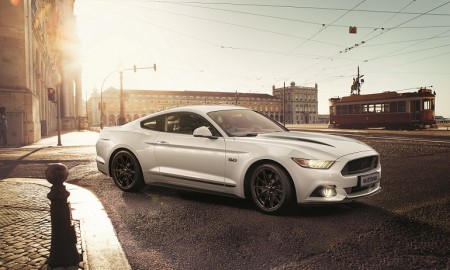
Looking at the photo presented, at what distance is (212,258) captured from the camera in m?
2.98

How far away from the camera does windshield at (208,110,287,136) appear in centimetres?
491

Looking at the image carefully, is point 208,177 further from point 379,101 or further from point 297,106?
point 297,106

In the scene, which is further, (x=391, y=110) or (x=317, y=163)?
(x=391, y=110)

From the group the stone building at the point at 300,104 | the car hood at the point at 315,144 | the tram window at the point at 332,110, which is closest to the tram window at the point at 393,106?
the tram window at the point at 332,110

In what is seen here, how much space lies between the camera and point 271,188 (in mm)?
4270

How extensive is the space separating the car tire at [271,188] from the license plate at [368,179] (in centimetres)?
81

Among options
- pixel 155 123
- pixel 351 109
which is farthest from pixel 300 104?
pixel 155 123

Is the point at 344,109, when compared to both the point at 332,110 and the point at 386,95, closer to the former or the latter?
the point at 332,110

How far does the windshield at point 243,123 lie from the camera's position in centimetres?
491

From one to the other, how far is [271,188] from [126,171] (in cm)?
260

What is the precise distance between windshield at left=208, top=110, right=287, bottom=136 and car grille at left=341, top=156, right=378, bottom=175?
1259mm

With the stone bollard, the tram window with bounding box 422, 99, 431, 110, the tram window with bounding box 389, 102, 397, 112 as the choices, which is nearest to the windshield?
the stone bollard

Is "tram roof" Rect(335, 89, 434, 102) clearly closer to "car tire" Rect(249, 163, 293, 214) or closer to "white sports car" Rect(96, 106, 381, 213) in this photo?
"white sports car" Rect(96, 106, 381, 213)

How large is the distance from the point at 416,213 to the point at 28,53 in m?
19.4
